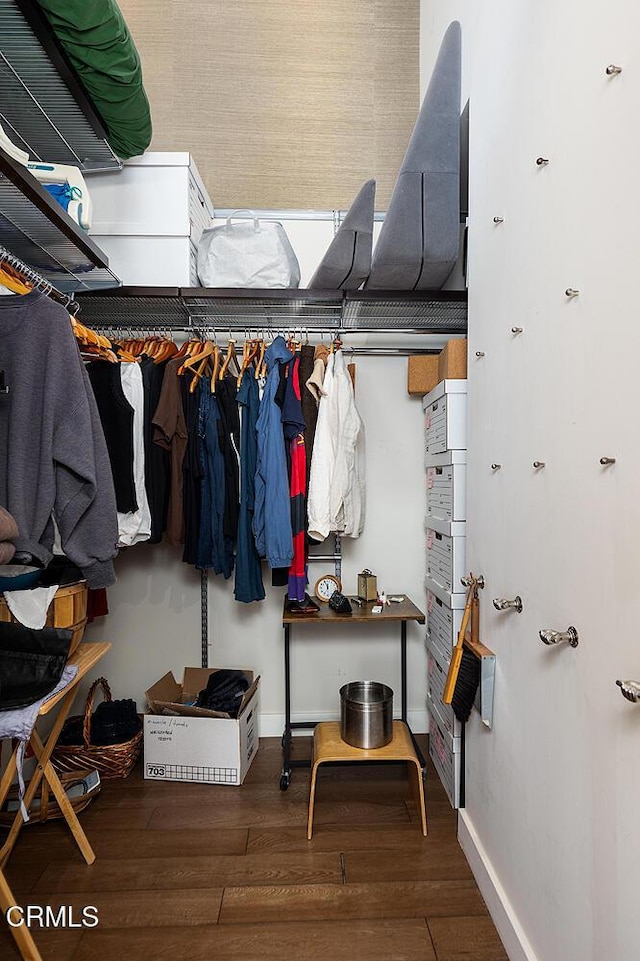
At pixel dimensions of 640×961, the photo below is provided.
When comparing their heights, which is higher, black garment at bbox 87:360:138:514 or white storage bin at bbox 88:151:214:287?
white storage bin at bbox 88:151:214:287

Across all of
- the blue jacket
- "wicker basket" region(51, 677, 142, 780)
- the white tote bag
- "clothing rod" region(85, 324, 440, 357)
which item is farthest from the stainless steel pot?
the white tote bag

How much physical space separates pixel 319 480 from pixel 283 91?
78.7 inches

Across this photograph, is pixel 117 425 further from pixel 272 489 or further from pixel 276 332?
pixel 276 332

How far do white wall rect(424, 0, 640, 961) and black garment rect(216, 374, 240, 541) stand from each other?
101 centimetres

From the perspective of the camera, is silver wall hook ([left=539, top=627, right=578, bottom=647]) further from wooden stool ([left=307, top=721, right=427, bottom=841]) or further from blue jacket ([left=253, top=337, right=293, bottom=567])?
blue jacket ([left=253, top=337, right=293, bottom=567])

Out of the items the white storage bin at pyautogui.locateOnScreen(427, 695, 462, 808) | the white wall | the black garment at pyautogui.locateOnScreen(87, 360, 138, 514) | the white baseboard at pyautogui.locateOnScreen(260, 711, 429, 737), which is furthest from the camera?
the white baseboard at pyautogui.locateOnScreen(260, 711, 429, 737)

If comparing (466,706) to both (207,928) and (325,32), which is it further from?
(325,32)

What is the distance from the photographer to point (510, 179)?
149 cm

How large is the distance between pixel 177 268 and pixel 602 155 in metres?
1.80

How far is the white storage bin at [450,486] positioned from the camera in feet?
6.80

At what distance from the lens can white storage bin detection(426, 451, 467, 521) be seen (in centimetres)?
207

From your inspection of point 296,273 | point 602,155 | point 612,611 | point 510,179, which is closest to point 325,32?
point 296,273

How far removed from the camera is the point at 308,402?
2.32 metres

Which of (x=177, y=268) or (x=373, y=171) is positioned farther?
(x=373, y=171)
